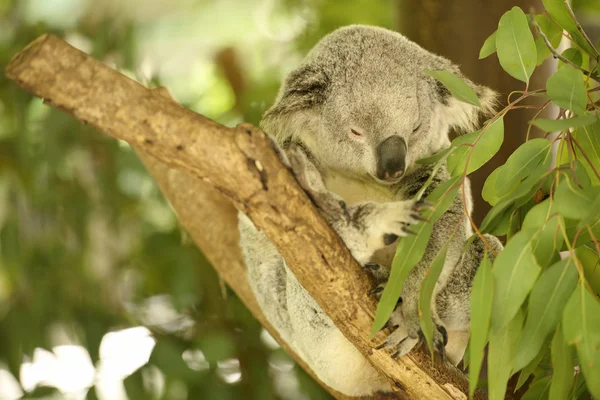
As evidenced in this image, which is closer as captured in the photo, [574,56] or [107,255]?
[574,56]

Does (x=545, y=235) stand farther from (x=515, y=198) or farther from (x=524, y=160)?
(x=524, y=160)

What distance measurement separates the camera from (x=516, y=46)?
1.62 metres

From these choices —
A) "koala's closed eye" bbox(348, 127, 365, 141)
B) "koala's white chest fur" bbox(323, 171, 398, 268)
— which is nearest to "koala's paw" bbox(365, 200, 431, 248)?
"koala's closed eye" bbox(348, 127, 365, 141)

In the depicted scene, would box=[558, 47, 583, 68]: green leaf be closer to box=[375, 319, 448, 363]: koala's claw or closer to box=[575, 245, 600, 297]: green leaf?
box=[575, 245, 600, 297]: green leaf

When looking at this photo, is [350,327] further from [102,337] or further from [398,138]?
[102,337]

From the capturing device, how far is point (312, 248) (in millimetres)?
1638

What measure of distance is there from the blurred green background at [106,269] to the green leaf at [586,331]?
5.83 ft

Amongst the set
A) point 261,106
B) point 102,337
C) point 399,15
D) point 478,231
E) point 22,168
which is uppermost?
point 399,15

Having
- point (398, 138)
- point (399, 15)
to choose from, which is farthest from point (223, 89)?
point (398, 138)

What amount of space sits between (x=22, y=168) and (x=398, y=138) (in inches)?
85.9

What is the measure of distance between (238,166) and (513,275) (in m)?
0.63

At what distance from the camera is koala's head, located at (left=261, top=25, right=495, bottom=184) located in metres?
2.05

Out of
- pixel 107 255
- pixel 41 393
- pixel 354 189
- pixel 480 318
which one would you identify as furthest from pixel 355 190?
pixel 107 255

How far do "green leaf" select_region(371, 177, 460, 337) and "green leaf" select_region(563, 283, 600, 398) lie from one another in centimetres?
36
